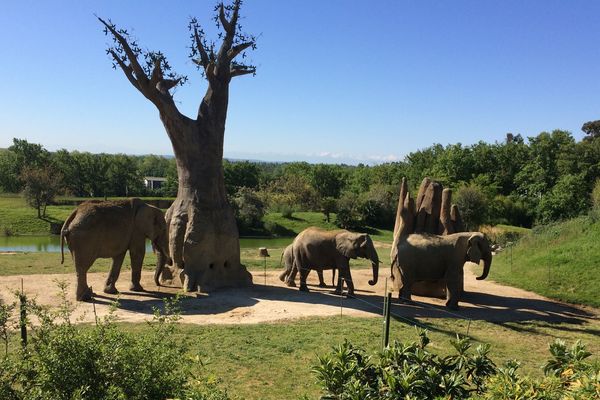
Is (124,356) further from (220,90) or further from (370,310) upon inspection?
(220,90)

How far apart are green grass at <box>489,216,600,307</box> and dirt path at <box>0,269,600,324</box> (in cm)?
111

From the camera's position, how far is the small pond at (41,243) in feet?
110

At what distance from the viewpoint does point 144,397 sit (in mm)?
4828

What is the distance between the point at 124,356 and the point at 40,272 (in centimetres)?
1559

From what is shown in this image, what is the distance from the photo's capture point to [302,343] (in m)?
10.7

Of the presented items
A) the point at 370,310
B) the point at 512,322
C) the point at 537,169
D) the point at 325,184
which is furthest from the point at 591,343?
the point at 325,184

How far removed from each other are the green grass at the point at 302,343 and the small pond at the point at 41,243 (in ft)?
76.2

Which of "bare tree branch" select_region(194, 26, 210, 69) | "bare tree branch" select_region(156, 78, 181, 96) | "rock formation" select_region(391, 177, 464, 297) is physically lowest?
"rock formation" select_region(391, 177, 464, 297)

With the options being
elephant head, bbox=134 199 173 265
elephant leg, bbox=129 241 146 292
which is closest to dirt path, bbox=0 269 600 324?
elephant leg, bbox=129 241 146 292

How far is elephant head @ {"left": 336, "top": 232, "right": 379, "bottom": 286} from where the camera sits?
51.1 ft

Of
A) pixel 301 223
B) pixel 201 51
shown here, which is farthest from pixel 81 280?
pixel 301 223

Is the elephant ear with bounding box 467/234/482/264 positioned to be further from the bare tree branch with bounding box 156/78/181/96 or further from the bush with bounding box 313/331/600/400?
the bare tree branch with bounding box 156/78/181/96

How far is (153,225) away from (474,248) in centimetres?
1048

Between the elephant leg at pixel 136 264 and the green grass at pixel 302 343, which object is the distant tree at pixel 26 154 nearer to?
the elephant leg at pixel 136 264
